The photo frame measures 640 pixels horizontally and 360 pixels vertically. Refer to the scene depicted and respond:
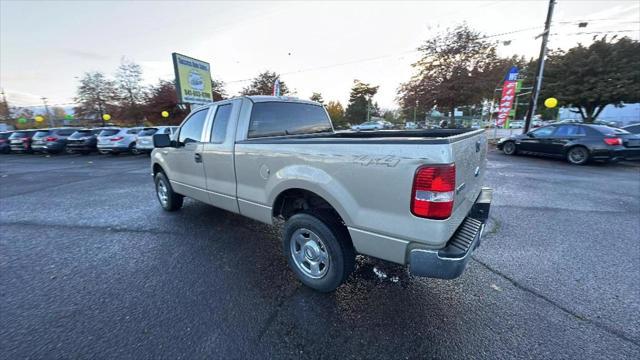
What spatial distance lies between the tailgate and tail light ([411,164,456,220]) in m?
0.13

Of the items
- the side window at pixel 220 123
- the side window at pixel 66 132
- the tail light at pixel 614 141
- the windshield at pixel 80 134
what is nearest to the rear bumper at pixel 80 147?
the windshield at pixel 80 134

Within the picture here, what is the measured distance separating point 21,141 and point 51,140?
381 cm

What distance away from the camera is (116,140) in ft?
47.8

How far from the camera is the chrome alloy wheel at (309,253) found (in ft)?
8.38

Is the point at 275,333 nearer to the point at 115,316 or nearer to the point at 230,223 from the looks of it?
the point at 115,316

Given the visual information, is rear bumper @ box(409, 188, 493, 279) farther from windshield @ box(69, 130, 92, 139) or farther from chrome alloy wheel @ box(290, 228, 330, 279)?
windshield @ box(69, 130, 92, 139)

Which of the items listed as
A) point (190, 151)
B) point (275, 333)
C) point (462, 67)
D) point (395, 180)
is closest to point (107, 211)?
point (190, 151)

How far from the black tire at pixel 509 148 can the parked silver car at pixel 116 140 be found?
66.2 feet

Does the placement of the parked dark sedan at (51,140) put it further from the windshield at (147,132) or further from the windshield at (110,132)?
the windshield at (147,132)

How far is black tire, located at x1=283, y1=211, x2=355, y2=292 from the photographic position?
2.36 metres

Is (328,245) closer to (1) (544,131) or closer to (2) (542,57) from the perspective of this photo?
(1) (544,131)

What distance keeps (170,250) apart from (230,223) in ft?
3.58

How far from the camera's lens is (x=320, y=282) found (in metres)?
2.54

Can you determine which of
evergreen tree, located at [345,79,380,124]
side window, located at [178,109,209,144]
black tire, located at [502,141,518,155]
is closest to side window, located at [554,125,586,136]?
black tire, located at [502,141,518,155]
